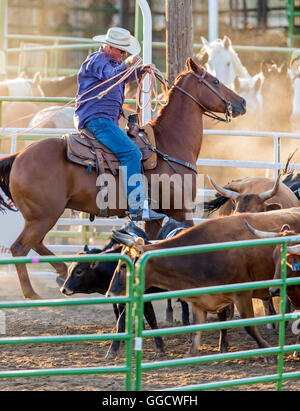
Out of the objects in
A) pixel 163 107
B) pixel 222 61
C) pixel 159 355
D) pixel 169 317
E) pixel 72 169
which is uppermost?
pixel 222 61

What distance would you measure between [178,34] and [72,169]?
2993 millimetres

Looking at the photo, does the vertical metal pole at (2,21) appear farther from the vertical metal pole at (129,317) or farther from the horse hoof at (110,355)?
the vertical metal pole at (129,317)

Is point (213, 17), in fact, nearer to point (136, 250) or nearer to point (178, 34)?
point (178, 34)

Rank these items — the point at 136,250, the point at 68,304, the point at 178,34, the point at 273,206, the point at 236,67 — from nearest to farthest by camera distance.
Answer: the point at 68,304 < the point at 136,250 < the point at 273,206 < the point at 178,34 < the point at 236,67

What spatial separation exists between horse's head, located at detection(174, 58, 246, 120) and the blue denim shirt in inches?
33.0

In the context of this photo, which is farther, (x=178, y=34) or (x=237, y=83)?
(x=237, y=83)

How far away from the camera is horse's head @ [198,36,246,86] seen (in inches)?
698

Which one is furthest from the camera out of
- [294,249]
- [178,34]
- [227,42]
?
[227,42]

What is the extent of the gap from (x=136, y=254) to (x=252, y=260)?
108 centimetres

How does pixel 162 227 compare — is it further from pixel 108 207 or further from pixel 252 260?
pixel 252 260

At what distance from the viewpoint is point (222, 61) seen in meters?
17.8

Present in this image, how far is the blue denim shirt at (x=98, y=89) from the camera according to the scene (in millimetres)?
8484

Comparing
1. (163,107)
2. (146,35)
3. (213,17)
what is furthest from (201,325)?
(213,17)
